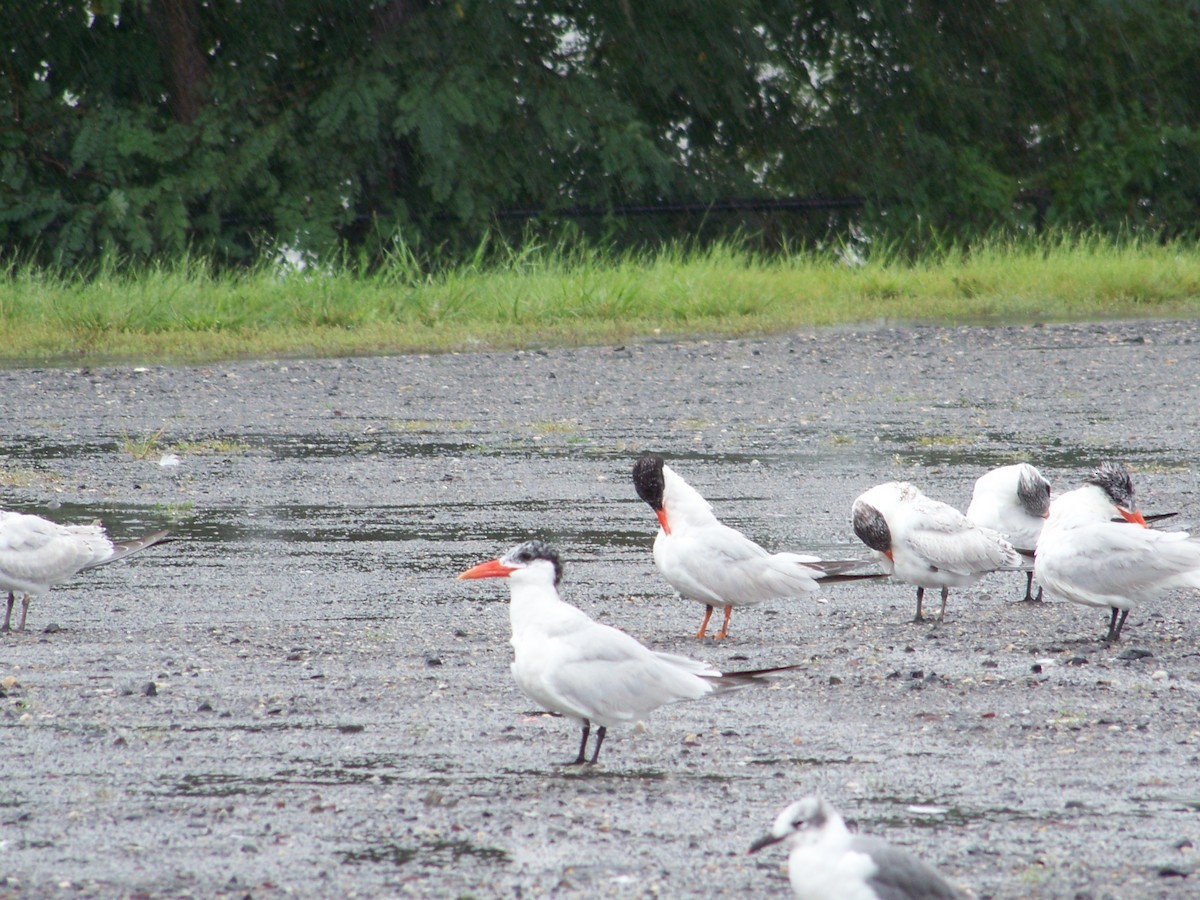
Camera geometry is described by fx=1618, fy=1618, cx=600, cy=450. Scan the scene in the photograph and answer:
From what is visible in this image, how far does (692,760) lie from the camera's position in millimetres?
4688

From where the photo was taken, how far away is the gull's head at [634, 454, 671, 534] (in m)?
6.38

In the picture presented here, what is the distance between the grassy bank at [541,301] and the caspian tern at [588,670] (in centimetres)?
1020

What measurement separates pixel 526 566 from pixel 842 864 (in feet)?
5.73

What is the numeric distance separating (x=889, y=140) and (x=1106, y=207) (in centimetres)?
354

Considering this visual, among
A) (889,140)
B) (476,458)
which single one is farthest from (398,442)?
(889,140)

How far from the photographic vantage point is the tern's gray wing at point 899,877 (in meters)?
3.19

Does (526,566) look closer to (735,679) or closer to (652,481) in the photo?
(735,679)

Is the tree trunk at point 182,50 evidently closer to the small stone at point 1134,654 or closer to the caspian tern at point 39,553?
the caspian tern at point 39,553

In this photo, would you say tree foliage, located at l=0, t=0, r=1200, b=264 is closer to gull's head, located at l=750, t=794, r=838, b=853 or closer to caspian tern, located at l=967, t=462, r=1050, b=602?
caspian tern, located at l=967, t=462, r=1050, b=602

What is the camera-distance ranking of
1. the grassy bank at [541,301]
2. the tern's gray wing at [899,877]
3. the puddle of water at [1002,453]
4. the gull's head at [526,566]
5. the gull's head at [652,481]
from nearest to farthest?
the tern's gray wing at [899,877]
the gull's head at [526,566]
the gull's head at [652,481]
the puddle of water at [1002,453]
the grassy bank at [541,301]

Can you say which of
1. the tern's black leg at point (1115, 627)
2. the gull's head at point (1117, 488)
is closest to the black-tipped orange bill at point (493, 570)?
the tern's black leg at point (1115, 627)

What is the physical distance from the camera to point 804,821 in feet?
10.9

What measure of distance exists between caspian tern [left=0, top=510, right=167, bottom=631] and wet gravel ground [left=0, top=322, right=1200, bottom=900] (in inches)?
6.7

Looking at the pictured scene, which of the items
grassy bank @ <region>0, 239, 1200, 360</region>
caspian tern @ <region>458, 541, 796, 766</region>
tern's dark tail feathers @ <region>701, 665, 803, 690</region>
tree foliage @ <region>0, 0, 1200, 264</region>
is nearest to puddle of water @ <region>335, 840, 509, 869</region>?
caspian tern @ <region>458, 541, 796, 766</region>
